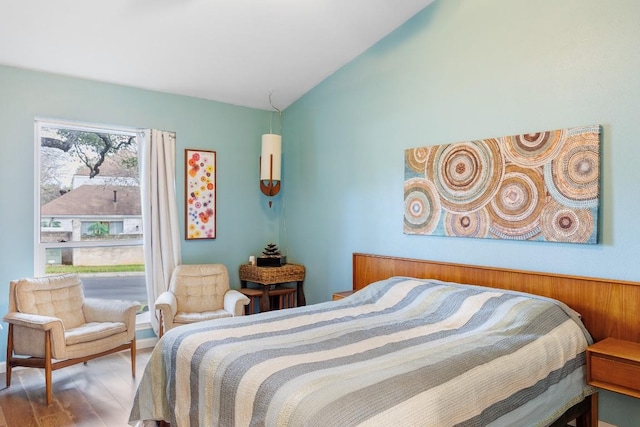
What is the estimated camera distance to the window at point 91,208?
12.0 feet

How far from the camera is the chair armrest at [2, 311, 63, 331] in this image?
2.81 metres

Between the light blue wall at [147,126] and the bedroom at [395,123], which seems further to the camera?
the light blue wall at [147,126]

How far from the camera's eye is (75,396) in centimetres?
295

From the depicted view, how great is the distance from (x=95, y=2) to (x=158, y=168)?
5.06 feet

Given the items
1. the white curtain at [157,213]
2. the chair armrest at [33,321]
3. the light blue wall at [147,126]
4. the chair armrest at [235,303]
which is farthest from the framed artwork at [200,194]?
the chair armrest at [33,321]

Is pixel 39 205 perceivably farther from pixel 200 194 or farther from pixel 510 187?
pixel 510 187

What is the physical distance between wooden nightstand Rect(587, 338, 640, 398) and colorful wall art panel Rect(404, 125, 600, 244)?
617 mm

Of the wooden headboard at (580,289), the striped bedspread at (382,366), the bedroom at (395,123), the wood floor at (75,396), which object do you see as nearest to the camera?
the striped bedspread at (382,366)

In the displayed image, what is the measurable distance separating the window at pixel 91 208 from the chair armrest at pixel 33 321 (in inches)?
24.2

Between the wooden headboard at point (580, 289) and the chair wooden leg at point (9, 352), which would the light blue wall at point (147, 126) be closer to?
the chair wooden leg at point (9, 352)

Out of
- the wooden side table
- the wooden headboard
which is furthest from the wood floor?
the wooden headboard

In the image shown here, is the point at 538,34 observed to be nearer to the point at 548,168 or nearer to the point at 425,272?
the point at 548,168

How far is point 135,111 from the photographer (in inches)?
154

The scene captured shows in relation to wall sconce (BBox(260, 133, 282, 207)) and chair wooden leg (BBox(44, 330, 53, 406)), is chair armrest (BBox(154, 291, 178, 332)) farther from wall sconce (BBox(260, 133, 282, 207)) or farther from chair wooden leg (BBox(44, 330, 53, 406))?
wall sconce (BBox(260, 133, 282, 207))
